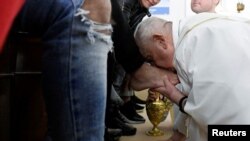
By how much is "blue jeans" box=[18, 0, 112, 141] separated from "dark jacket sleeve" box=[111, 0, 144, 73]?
47cm

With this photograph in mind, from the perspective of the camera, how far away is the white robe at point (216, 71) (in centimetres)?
98

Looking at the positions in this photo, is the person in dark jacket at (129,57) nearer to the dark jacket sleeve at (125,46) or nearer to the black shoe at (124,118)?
the dark jacket sleeve at (125,46)

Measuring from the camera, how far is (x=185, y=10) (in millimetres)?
4414

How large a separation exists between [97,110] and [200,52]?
0.53 m

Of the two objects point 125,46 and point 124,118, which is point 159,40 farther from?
point 124,118

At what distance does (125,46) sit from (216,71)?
0.32 meters

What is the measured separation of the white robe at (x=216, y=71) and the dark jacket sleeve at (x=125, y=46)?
15 centimetres

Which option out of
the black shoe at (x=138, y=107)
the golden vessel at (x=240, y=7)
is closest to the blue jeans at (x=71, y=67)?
the black shoe at (x=138, y=107)

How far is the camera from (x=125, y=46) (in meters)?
1.13

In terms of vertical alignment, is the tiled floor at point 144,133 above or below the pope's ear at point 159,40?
below

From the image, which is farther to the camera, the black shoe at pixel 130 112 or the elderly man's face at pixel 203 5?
the elderly man's face at pixel 203 5

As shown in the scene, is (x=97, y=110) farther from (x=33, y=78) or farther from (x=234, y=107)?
(x=234, y=107)

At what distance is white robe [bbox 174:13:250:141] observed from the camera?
98 centimetres

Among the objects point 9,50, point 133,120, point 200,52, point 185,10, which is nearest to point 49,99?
point 9,50
